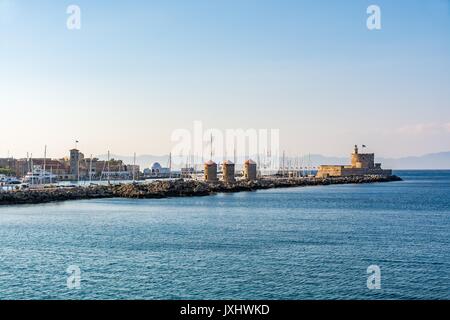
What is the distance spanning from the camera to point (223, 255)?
64.5 ft

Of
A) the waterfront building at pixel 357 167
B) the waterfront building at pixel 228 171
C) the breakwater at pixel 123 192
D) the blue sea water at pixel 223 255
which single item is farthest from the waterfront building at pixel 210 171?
the waterfront building at pixel 357 167

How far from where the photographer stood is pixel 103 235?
2519 centimetres

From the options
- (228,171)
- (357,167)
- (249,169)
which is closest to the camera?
(228,171)

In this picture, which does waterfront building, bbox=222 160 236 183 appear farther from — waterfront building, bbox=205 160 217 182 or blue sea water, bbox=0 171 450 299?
blue sea water, bbox=0 171 450 299

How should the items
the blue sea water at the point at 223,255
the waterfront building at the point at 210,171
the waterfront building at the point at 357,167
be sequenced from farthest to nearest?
the waterfront building at the point at 357,167 < the waterfront building at the point at 210,171 < the blue sea water at the point at 223,255

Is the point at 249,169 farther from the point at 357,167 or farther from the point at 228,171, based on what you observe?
the point at 357,167

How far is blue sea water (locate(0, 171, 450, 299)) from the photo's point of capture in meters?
14.6

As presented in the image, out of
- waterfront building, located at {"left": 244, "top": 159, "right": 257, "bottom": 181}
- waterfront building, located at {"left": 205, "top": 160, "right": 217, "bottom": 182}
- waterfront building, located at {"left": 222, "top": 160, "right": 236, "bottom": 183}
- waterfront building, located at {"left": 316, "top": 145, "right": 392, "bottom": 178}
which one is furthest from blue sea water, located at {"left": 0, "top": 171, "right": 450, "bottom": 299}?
waterfront building, located at {"left": 316, "top": 145, "right": 392, "bottom": 178}

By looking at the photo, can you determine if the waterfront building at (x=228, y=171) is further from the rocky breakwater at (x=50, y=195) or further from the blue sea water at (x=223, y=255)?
the blue sea water at (x=223, y=255)

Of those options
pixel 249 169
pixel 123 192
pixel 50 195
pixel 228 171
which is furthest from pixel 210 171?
pixel 50 195

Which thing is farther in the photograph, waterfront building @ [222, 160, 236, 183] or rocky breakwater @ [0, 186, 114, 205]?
waterfront building @ [222, 160, 236, 183]

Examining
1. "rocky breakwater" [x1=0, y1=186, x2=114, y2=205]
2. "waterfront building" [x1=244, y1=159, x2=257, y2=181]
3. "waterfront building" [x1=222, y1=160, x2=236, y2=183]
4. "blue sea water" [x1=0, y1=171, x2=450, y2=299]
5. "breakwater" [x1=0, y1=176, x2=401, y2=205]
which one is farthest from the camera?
"waterfront building" [x1=244, y1=159, x2=257, y2=181]

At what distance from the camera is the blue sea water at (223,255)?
14.6m

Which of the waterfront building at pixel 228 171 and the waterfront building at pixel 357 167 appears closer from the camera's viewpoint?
the waterfront building at pixel 228 171
